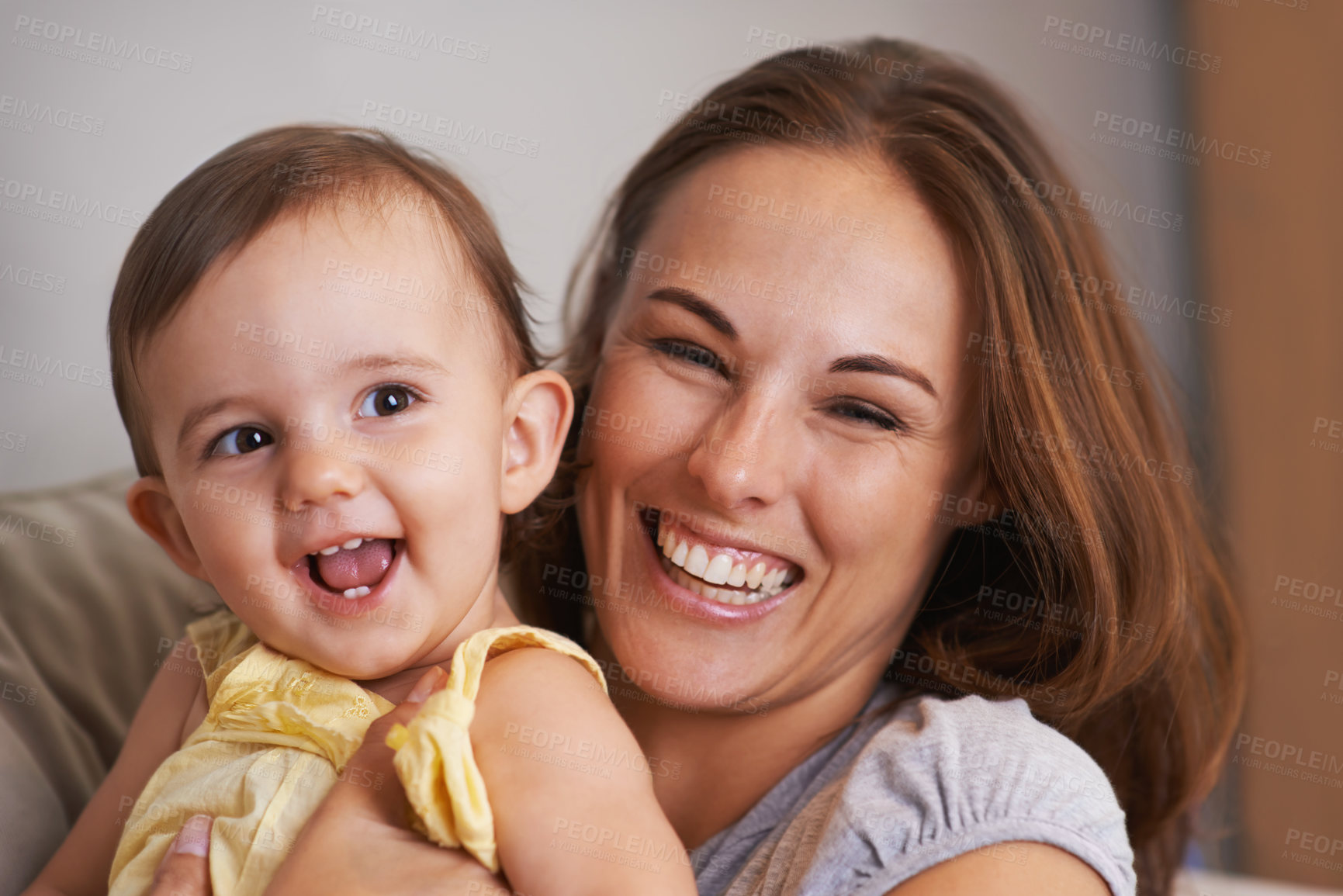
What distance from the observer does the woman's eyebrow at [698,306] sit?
4.93ft

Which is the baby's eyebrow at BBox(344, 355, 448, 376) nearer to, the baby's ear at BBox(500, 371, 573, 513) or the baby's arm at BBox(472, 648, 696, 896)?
the baby's ear at BBox(500, 371, 573, 513)

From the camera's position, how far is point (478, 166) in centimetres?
282

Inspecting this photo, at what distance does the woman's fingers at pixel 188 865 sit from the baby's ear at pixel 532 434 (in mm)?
514

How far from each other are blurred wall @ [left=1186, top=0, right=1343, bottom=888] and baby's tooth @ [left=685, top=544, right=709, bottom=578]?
1.68m

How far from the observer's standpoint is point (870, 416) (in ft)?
4.98

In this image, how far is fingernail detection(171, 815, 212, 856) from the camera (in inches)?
46.5

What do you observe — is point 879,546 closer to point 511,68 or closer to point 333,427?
point 333,427

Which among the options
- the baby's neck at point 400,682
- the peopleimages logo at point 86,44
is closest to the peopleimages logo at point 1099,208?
the baby's neck at point 400,682

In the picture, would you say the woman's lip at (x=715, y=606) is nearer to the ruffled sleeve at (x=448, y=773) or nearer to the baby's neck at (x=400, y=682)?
the baby's neck at (x=400, y=682)

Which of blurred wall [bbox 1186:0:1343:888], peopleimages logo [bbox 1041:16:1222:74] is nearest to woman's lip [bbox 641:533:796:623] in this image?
blurred wall [bbox 1186:0:1343:888]

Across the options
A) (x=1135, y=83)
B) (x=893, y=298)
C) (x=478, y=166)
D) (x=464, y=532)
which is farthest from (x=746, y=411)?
(x=1135, y=83)

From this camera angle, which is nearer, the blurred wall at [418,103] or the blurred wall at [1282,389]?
the blurred wall at [418,103]

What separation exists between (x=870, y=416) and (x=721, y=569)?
0.31 meters

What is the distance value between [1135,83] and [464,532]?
2.66 meters
